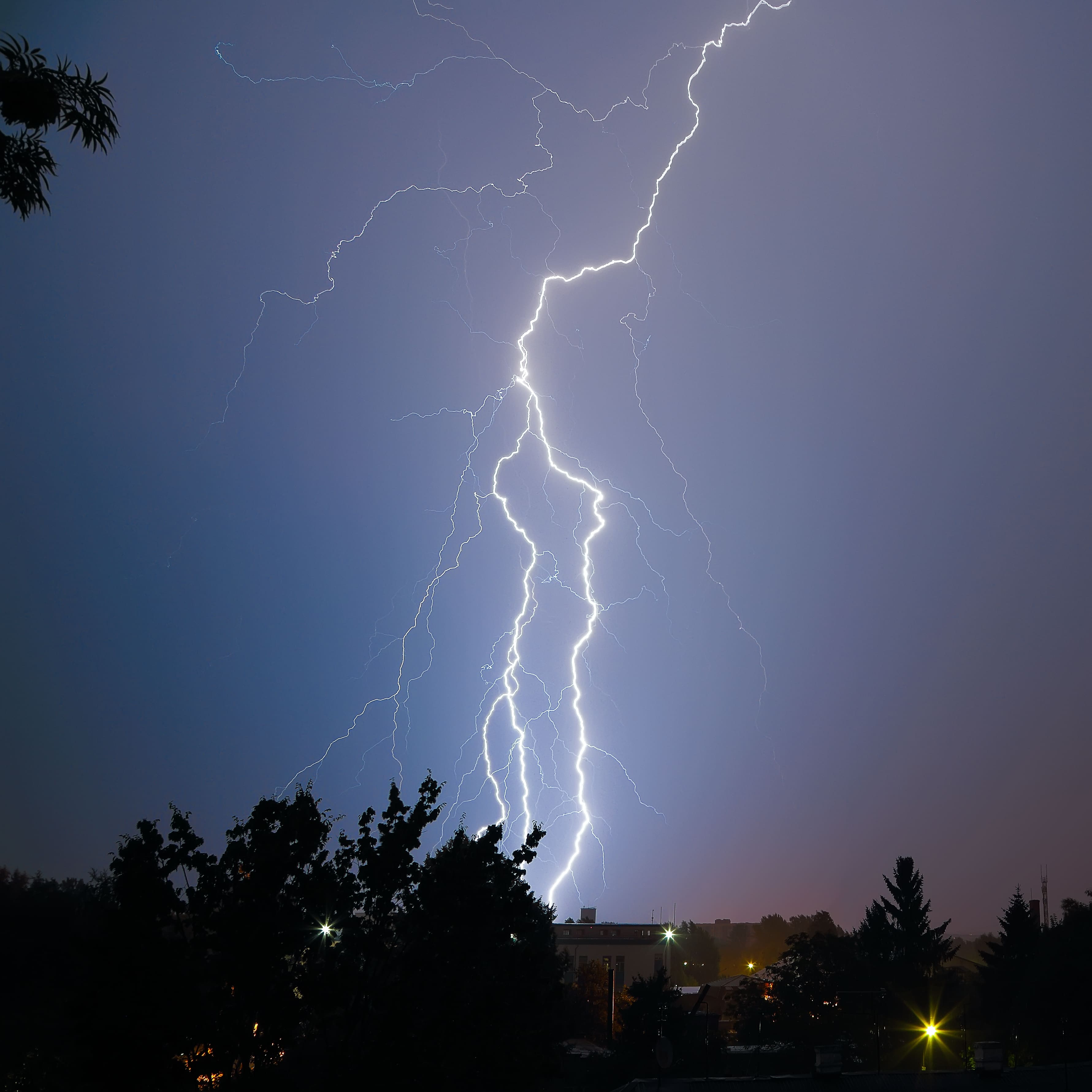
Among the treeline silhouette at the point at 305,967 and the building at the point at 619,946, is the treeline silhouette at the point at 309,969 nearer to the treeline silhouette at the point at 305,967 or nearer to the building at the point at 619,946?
the treeline silhouette at the point at 305,967

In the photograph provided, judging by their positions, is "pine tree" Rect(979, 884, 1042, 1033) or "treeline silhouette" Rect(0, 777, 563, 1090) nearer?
"treeline silhouette" Rect(0, 777, 563, 1090)

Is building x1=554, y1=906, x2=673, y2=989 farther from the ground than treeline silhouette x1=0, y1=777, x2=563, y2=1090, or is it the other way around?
treeline silhouette x1=0, y1=777, x2=563, y2=1090

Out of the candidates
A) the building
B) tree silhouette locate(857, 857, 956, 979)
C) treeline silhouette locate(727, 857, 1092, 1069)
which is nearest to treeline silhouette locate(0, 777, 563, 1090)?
treeline silhouette locate(727, 857, 1092, 1069)

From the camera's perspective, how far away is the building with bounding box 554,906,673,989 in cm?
6041

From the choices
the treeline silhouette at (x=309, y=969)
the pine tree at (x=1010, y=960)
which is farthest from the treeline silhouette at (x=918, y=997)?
the treeline silhouette at (x=309, y=969)

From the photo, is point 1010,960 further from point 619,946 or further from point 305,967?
point 305,967

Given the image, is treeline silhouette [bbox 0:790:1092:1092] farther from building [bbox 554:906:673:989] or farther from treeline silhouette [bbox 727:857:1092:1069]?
building [bbox 554:906:673:989]

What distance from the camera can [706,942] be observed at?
119 meters

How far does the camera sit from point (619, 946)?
6209cm

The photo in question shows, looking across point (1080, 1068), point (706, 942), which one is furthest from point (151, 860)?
point (706, 942)

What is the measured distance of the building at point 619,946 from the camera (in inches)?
2378

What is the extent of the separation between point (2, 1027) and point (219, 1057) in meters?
25.8

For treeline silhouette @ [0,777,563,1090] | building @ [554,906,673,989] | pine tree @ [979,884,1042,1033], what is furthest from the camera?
building @ [554,906,673,989]

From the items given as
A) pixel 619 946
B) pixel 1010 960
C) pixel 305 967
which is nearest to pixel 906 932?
pixel 1010 960
